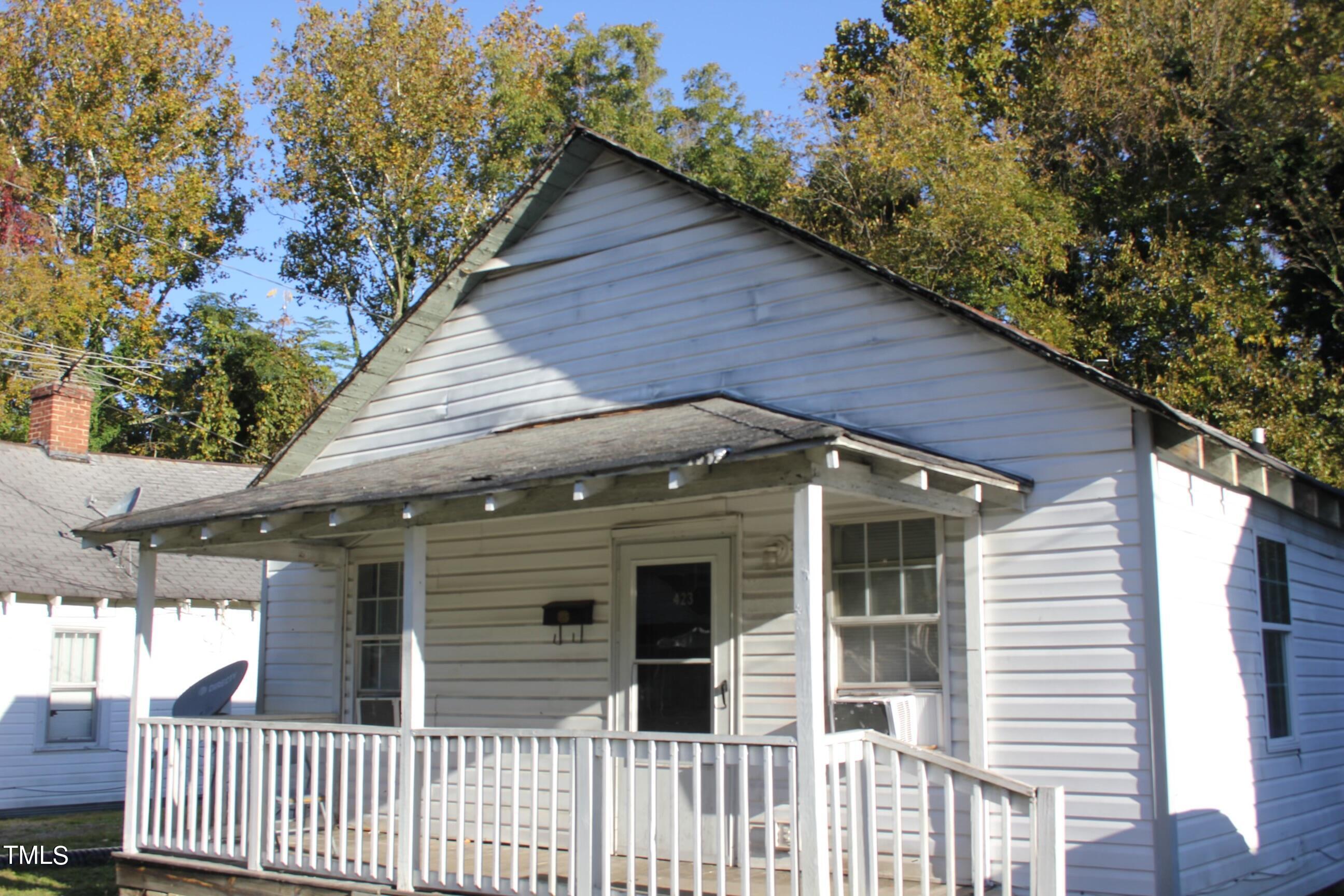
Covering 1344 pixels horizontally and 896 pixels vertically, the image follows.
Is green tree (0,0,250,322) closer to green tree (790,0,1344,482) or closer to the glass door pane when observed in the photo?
green tree (790,0,1344,482)

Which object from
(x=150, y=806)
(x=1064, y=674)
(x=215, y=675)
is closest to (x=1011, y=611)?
(x=1064, y=674)

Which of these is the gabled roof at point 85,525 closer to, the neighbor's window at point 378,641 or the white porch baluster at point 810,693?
the neighbor's window at point 378,641

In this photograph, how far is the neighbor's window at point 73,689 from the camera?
17.0 meters

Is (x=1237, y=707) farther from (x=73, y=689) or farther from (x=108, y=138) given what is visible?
(x=108, y=138)

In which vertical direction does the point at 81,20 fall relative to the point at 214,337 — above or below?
above

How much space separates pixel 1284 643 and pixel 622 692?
4.95 m

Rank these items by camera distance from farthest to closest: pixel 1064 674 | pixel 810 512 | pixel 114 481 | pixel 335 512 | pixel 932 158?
1. pixel 932 158
2. pixel 114 481
3. pixel 335 512
4. pixel 1064 674
5. pixel 810 512

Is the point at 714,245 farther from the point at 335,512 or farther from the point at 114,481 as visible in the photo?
the point at 114,481

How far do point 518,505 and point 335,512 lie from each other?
4.78 feet

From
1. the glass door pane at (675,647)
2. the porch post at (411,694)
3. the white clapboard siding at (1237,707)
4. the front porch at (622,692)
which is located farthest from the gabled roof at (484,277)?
the porch post at (411,694)

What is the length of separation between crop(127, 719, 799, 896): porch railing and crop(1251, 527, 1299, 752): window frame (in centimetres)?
343

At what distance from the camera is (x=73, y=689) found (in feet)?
56.5

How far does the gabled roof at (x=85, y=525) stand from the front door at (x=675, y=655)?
10317 mm

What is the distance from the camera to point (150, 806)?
11062 mm
